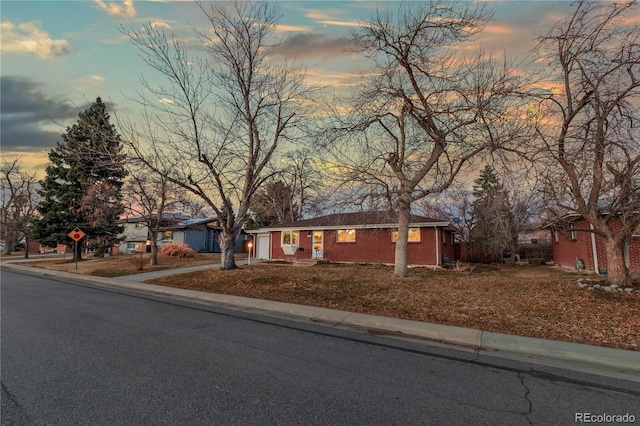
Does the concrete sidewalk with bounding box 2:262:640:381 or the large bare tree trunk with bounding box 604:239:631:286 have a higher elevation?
the large bare tree trunk with bounding box 604:239:631:286

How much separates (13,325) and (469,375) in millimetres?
9113

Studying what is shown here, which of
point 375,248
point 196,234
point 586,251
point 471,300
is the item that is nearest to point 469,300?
point 471,300

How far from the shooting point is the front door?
23.0 m

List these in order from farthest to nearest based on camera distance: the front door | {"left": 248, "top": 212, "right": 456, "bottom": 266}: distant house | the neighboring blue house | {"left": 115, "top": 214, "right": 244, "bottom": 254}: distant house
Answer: the neighboring blue house → {"left": 115, "top": 214, "right": 244, "bottom": 254}: distant house → the front door → {"left": 248, "top": 212, "right": 456, "bottom": 266}: distant house

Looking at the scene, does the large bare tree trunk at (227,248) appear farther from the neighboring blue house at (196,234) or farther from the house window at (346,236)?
the neighboring blue house at (196,234)

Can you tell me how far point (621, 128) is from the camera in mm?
9703

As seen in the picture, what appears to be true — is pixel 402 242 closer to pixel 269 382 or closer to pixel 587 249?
pixel 269 382

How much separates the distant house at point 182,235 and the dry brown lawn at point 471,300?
24.6 m

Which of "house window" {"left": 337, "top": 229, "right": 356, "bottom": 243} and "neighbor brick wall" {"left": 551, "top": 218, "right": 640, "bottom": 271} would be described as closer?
"neighbor brick wall" {"left": 551, "top": 218, "right": 640, "bottom": 271}

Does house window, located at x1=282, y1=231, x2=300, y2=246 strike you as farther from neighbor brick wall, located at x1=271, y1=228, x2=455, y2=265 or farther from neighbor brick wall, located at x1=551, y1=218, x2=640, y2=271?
neighbor brick wall, located at x1=551, y1=218, x2=640, y2=271

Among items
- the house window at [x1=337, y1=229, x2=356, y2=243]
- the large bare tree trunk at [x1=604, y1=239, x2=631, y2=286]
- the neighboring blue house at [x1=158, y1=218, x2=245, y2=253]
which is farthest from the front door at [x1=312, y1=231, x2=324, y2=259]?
the neighboring blue house at [x1=158, y1=218, x2=245, y2=253]

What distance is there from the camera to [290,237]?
24.7m

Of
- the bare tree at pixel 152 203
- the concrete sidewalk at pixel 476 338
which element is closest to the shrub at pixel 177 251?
the bare tree at pixel 152 203

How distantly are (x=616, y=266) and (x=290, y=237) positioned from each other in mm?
19077
